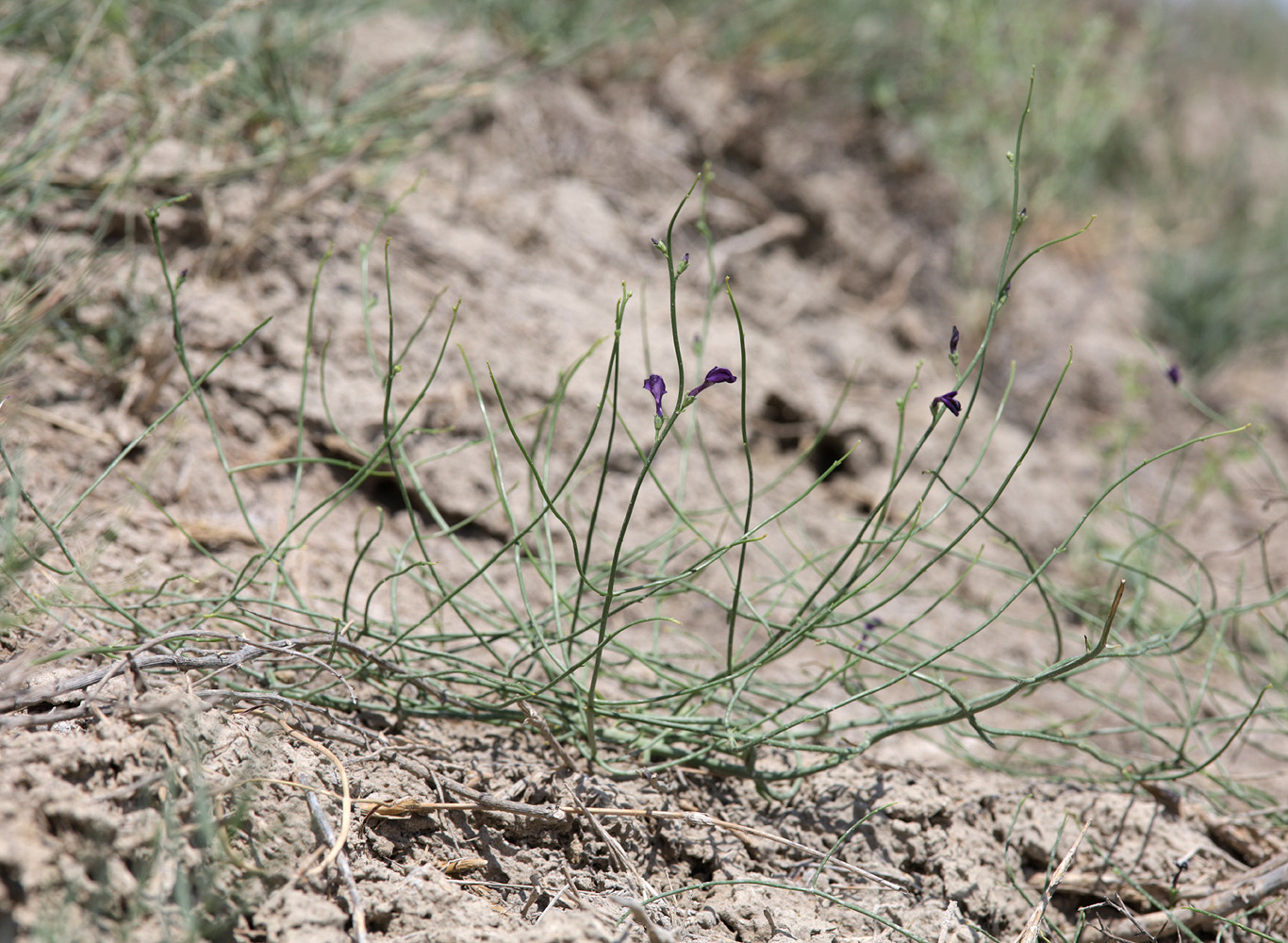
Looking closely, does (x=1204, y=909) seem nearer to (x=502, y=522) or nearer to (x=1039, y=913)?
(x=1039, y=913)

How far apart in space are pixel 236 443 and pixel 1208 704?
2074 millimetres

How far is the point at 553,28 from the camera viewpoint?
2645 millimetres

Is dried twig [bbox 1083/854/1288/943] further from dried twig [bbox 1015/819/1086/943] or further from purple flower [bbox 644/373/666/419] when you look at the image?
purple flower [bbox 644/373/666/419]

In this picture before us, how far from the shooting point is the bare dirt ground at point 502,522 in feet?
3.23

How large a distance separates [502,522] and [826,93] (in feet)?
6.75

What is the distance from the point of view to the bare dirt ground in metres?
0.98

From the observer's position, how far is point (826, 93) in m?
3.05

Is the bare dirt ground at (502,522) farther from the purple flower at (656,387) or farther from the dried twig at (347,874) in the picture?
the purple flower at (656,387)

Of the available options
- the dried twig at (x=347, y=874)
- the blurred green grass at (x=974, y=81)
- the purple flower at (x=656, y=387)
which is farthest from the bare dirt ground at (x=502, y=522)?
the purple flower at (x=656, y=387)

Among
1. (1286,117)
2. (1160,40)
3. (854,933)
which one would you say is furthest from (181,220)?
(1286,117)

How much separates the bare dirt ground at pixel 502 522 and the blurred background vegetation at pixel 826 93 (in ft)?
0.32

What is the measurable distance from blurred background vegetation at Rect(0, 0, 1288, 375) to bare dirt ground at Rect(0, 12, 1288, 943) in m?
0.10

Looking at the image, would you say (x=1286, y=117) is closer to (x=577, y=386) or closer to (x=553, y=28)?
(x=553, y=28)

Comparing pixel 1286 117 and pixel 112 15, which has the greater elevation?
pixel 1286 117
